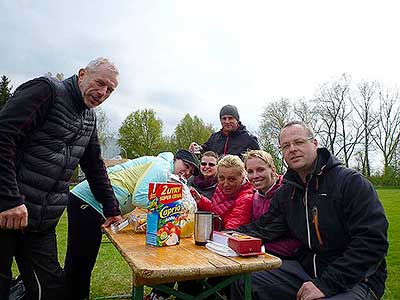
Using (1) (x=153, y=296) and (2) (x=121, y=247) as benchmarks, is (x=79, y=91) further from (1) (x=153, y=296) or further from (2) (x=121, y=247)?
(1) (x=153, y=296)

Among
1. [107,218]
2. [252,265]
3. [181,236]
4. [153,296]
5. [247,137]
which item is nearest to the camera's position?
[252,265]

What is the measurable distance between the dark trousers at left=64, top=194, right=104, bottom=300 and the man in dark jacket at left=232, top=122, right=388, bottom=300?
1.12 metres

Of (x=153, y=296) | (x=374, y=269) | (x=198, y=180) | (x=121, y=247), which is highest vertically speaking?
(x=198, y=180)

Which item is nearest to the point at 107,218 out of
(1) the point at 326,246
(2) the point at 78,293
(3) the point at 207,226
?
(2) the point at 78,293

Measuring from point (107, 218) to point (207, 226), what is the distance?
96 centimetres

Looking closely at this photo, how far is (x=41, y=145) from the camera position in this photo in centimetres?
211

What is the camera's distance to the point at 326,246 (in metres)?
2.24

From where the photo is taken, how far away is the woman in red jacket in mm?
2770

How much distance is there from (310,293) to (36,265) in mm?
1648

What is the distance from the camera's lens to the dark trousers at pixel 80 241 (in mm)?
2764

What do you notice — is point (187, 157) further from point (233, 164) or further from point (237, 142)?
point (237, 142)

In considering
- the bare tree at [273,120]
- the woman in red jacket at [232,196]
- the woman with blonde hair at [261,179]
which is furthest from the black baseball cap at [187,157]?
the bare tree at [273,120]

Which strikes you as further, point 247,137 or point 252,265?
point 247,137

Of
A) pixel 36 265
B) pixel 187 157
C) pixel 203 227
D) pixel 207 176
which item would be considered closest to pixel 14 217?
pixel 36 265
